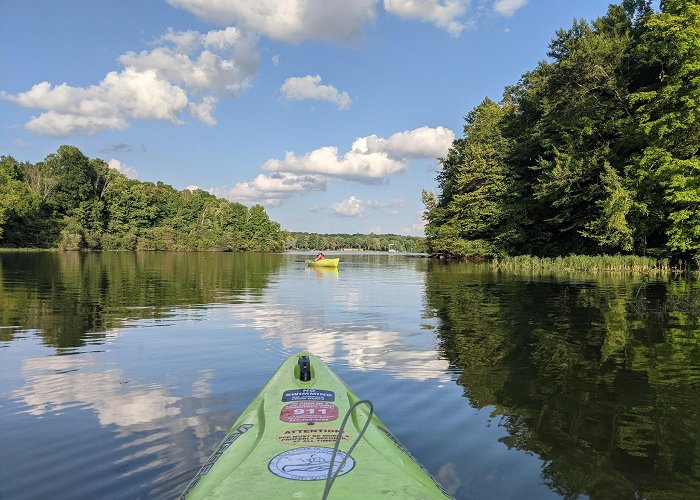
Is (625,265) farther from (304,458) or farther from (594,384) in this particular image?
(304,458)

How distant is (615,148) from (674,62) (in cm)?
806

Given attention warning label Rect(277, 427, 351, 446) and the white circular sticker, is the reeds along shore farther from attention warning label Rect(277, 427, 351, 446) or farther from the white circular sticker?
the white circular sticker

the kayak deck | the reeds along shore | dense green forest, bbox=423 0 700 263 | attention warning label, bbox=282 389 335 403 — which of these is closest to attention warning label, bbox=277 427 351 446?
the kayak deck

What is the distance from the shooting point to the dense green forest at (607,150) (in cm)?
3072

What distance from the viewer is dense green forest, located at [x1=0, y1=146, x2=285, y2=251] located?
80.0 meters

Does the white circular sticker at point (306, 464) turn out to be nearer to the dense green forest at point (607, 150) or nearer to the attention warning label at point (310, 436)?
the attention warning label at point (310, 436)

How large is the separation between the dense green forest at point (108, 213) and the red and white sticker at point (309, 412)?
263ft

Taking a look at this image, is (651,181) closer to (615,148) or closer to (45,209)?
(615,148)

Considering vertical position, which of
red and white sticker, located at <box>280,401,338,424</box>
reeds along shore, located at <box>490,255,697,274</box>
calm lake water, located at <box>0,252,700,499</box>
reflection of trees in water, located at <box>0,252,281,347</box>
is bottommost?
calm lake water, located at <box>0,252,700,499</box>

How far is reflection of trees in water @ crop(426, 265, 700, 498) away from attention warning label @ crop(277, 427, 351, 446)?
222 cm

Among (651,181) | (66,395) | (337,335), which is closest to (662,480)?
(66,395)

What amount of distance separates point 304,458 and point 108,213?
349 ft

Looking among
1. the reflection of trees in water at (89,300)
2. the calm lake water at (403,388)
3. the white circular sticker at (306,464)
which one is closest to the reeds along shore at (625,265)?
the calm lake water at (403,388)

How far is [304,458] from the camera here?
12.5ft
